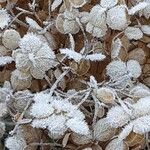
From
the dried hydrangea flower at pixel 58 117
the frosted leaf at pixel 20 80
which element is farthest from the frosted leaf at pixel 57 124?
the frosted leaf at pixel 20 80

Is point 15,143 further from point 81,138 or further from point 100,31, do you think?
point 100,31

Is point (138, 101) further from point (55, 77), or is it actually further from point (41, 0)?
point (41, 0)

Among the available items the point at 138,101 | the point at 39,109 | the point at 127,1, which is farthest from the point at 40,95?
the point at 127,1

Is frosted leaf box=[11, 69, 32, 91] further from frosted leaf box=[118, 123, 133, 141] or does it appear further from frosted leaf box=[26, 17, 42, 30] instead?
frosted leaf box=[118, 123, 133, 141]

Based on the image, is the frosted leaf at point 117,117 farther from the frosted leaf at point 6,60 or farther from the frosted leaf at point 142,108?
the frosted leaf at point 6,60

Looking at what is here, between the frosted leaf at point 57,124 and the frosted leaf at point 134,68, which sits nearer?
the frosted leaf at point 57,124

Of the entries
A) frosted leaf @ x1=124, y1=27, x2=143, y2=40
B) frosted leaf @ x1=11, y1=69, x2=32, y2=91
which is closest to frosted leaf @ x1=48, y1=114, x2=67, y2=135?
frosted leaf @ x1=11, y1=69, x2=32, y2=91
